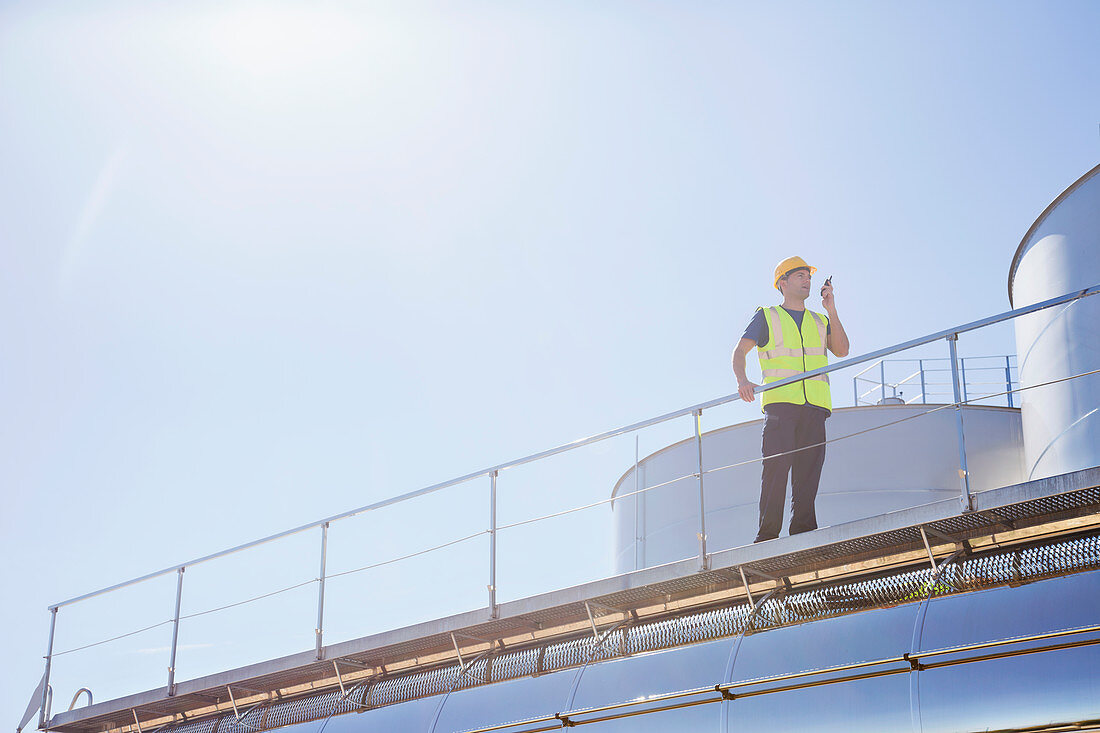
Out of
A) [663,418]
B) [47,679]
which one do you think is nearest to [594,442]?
[663,418]

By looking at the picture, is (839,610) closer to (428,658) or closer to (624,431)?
(624,431)

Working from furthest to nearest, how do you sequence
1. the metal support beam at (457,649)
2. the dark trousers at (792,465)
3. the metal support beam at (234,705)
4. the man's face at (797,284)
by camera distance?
the metal support beam at (234,705), the metal support beam at (457,649), the man's face at (797,284), the dark trousers at (792,465)

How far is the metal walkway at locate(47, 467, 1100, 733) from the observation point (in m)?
7.16

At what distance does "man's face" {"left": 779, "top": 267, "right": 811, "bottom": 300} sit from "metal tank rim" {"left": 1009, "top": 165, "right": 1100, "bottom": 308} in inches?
70.3

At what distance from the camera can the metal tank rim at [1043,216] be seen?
895cm

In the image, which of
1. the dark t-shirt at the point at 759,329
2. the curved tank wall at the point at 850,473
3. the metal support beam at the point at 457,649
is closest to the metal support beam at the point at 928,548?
the dark t-shirt at the point at 759,329

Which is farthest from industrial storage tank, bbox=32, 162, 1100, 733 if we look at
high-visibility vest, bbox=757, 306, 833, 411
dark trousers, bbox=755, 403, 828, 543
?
high-visibility vest, bbox=757, 306, 833, 411

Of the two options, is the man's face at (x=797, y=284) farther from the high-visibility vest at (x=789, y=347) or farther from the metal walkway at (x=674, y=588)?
the metal walkway at (x=674, y=588)

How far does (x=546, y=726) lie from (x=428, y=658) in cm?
265

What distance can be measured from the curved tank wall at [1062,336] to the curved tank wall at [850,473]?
4.34 ft

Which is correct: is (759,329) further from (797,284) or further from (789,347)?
(797,284)

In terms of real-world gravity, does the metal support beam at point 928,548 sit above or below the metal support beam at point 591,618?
below

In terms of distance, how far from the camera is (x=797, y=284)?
9.50m

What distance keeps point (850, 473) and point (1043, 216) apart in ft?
10.1
